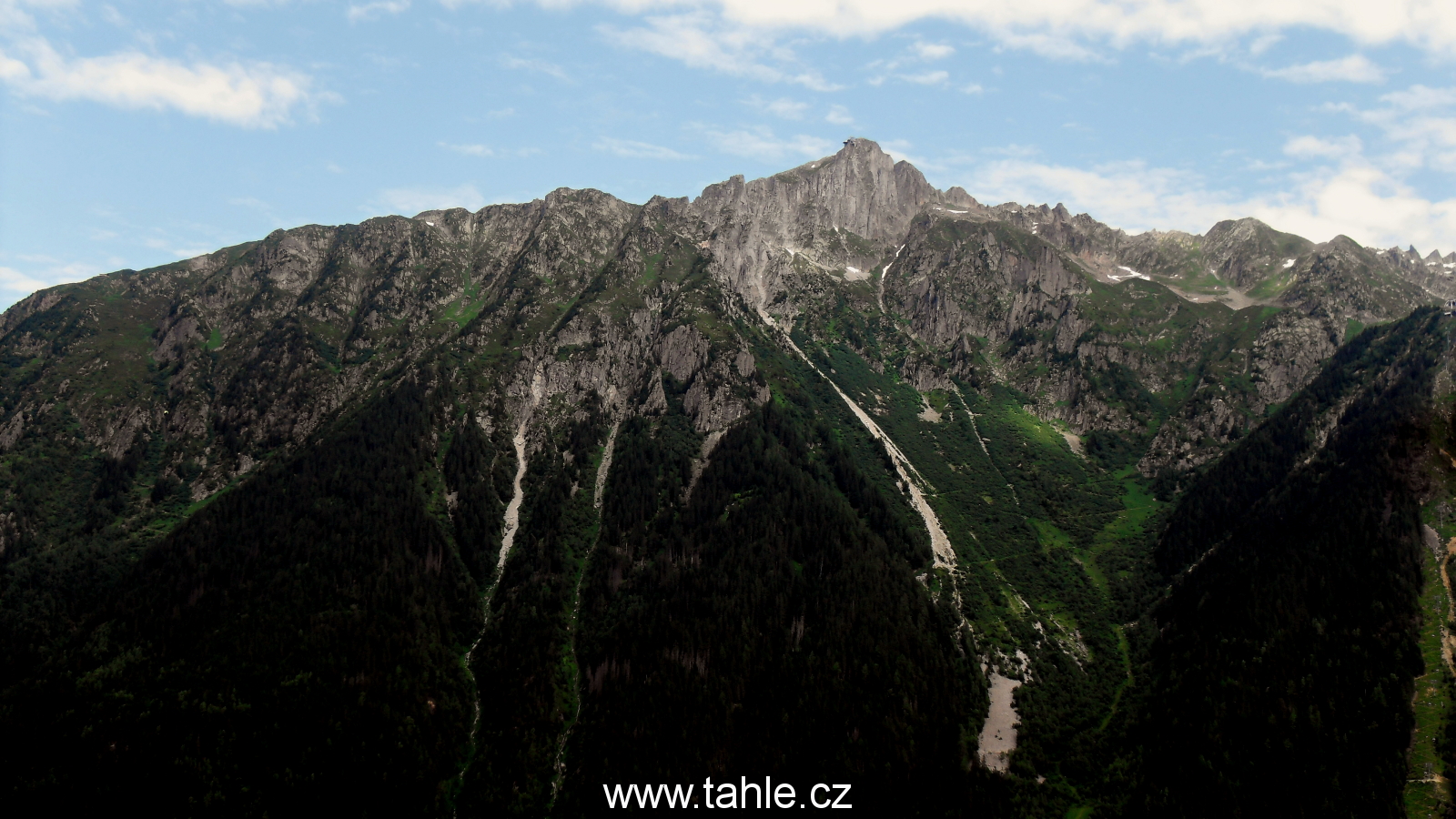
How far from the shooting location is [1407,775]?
106375mm

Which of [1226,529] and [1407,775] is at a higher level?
[1226,529]

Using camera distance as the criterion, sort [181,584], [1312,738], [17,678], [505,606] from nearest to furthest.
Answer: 1. [1312,738]
2. [17,678]
3. [181,584]
4. [505,606]

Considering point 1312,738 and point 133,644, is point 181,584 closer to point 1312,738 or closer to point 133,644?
point 133,644

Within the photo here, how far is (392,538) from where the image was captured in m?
195

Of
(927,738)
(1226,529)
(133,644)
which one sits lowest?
(927,738)

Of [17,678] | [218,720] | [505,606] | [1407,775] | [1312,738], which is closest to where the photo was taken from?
[1407,775]

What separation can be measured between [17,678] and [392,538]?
82.6m

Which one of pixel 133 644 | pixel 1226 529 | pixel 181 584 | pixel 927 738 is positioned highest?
pixel 1226 529

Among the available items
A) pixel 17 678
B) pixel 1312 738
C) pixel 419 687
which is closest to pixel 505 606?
pixel 419 687

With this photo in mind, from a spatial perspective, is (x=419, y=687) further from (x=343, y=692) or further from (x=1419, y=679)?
→ (x=1419, y=679)

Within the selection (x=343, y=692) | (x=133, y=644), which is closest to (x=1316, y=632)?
(x=343, y=692)

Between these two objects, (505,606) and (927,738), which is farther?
(505,606)

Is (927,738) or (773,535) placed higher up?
(773,535)

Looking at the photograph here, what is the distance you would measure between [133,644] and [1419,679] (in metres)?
262
